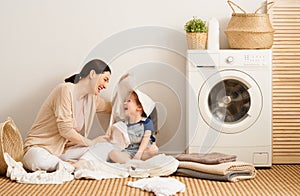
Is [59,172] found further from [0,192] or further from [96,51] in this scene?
[96,51]

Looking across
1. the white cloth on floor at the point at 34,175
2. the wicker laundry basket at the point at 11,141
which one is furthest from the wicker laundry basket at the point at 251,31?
the wicker laundry basket at the point at 11,141

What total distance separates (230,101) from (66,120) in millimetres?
1176

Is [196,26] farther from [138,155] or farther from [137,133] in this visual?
[138,155]

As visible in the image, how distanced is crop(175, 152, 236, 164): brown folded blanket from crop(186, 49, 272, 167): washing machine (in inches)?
7.1

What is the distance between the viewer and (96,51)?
194 inches

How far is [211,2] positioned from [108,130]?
1.23 metres

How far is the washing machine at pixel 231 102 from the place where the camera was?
4621mm

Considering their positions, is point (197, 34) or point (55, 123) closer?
point (55, 123)

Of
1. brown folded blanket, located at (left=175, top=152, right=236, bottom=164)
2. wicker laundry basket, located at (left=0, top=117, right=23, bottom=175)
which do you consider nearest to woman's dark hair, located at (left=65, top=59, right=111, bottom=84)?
wicker laundry basket, located at (left=0, top=117, right=23, bottom=175)

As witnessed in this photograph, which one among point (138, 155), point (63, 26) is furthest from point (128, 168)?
point (63, 26)

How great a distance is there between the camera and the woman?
440 cm

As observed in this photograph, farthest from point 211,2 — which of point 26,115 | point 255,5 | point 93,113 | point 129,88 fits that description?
point 26,115

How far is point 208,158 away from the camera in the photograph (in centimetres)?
434

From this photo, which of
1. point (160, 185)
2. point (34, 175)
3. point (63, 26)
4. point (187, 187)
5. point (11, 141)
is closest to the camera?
point (160, 185)
